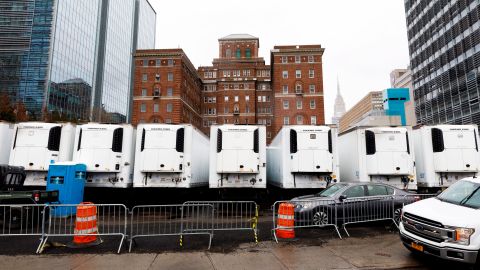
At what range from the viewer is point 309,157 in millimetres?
12812

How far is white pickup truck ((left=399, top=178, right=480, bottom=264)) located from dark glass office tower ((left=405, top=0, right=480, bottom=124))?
4711cm

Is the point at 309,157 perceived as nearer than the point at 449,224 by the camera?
No

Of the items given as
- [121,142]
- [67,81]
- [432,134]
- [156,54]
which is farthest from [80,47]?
[432,134]

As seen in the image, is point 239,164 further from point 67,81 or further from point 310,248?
point 67,81

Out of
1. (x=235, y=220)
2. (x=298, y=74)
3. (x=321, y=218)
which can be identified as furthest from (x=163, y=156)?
(x=298, y=74)

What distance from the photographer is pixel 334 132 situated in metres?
13.2

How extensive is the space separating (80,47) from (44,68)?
1491cm

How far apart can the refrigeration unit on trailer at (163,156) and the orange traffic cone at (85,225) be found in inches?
178

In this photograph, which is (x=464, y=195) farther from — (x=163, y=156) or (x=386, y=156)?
(x=163, y=156)

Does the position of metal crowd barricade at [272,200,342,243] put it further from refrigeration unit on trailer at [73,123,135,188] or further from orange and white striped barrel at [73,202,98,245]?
refrigeration unit on trailer at [73,123,135,188]

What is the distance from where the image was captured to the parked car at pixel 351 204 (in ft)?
30.7

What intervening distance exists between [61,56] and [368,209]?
74825mm

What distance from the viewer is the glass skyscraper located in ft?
209

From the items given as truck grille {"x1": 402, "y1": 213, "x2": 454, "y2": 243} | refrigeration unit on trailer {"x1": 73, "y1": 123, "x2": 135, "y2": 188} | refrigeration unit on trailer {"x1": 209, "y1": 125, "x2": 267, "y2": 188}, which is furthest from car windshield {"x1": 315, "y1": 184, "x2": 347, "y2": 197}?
refrigeration unit on trailer {"x1": 73, "y1": 123, "x2": 135, "y2": 188}
